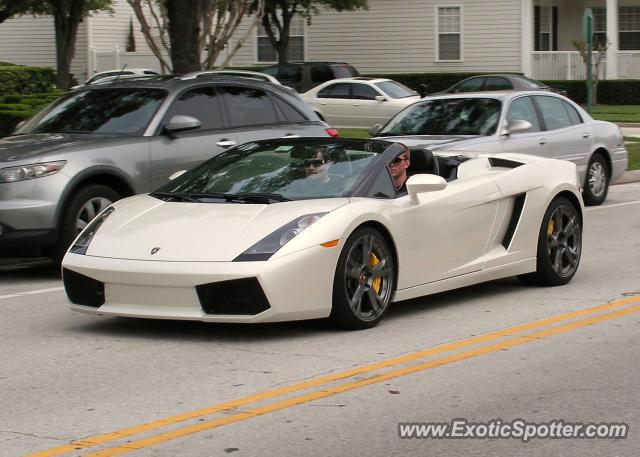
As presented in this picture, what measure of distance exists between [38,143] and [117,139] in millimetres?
755

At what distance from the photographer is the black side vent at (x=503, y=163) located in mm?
9664

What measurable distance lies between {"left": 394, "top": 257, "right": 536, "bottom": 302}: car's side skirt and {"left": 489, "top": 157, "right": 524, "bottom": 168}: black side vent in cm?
79

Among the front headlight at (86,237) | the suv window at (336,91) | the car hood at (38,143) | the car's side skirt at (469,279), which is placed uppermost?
the suv window at (336,91)

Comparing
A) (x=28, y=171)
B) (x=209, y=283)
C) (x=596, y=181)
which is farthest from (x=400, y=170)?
(x=596, y=181)

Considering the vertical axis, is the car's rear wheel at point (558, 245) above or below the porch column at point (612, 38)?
below

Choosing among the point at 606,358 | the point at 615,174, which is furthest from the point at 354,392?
the point at 615,174

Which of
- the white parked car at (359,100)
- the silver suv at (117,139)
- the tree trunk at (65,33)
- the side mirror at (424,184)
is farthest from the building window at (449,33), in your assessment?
the side mirror at (424,184)

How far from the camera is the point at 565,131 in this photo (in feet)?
52.0

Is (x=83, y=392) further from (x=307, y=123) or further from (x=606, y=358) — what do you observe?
(x=307, y=123)

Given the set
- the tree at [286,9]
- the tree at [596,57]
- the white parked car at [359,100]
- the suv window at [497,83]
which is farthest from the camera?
the tree at [596,57]

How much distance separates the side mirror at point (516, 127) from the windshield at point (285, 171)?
5.74 meters

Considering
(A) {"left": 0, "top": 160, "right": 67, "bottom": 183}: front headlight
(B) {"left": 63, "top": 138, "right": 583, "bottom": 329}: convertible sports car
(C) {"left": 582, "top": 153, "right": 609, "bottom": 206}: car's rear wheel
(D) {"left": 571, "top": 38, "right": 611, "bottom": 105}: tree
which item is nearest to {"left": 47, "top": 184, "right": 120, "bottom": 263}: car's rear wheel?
(A) {"left": 0, "top": 160, "right": 67, "bottom": 183}: front headlight

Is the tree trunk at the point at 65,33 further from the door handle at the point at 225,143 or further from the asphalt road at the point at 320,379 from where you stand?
the asphalt road at the point at 320,379

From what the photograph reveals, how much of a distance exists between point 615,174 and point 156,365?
37.6ft
